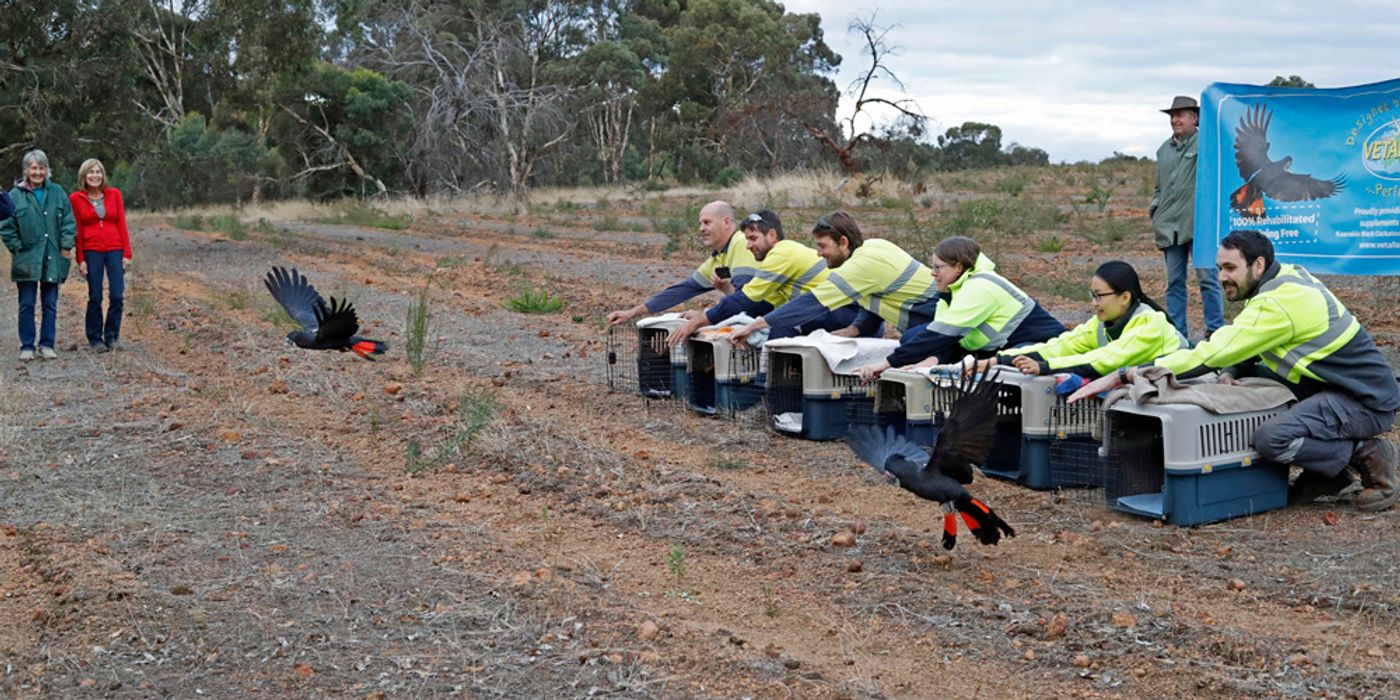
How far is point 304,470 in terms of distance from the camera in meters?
7.57

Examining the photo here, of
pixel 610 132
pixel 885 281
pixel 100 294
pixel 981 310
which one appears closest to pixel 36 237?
pixel 100 294

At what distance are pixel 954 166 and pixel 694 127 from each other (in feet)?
38.4

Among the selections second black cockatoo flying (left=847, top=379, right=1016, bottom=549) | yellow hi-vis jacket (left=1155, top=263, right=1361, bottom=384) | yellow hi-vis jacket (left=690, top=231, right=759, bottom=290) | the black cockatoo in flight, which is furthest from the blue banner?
second black cockatoo flying (left=847, top=379, right=1016, bottom=549)

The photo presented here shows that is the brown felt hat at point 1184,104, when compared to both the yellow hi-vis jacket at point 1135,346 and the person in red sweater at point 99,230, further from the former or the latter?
the person in red sweater at point 99,230

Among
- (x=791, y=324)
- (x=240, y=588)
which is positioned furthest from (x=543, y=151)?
(x=240, y=588)

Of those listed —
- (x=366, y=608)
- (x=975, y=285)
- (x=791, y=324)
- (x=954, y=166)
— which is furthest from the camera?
(x=954, y=166)

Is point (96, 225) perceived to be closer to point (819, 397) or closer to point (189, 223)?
point (819, 397)

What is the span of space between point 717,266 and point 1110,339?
11.2ft

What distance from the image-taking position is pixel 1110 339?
6980mm

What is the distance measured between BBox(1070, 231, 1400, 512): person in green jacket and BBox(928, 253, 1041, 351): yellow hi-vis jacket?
1.09 metres

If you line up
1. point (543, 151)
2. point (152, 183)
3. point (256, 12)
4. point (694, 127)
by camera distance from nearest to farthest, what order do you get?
point (256, 12) → point (543, 151) → point (152, 183) → point (694, 127)

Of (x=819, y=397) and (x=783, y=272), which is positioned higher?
(x=783, y=272)

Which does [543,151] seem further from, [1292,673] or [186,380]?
[1292,673]

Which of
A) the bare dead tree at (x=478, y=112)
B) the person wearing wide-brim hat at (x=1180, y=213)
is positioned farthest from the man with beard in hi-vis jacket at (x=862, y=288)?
the bare dead tree at (x=478, y=112)
